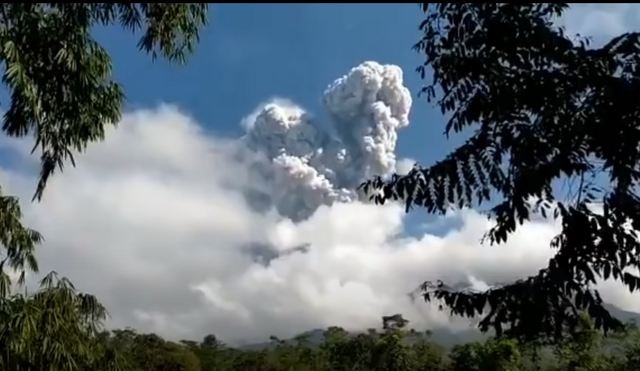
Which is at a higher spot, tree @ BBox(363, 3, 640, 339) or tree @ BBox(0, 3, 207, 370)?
tree @ BBox(0, 3, 207, 370)

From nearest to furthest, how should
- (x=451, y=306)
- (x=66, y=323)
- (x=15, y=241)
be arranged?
(x=451, y=306), (x=15, y=241), (x=66, y=323)

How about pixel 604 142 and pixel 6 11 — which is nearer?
pixel 604 142

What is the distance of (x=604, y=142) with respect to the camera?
2824 millimetres

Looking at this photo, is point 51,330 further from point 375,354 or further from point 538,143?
point 375,354

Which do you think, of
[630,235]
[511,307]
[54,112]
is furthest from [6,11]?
[630,235]

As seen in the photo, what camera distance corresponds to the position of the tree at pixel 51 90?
4.64 metres

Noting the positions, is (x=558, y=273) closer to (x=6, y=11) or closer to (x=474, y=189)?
(x=474, y=189)

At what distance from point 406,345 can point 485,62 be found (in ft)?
68.2

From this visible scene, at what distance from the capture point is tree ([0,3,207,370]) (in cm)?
464

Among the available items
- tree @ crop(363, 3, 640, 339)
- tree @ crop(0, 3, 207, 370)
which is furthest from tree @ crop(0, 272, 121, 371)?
tree @ crop(363, 3, 640, 339)

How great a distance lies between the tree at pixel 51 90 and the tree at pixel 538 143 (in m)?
1.40

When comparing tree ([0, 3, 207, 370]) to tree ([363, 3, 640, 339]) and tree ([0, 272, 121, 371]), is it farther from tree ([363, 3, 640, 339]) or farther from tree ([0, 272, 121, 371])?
tree ([363, 3, 640, 339])

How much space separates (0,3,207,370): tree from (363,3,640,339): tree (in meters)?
1.40

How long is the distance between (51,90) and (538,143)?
3.19 m
